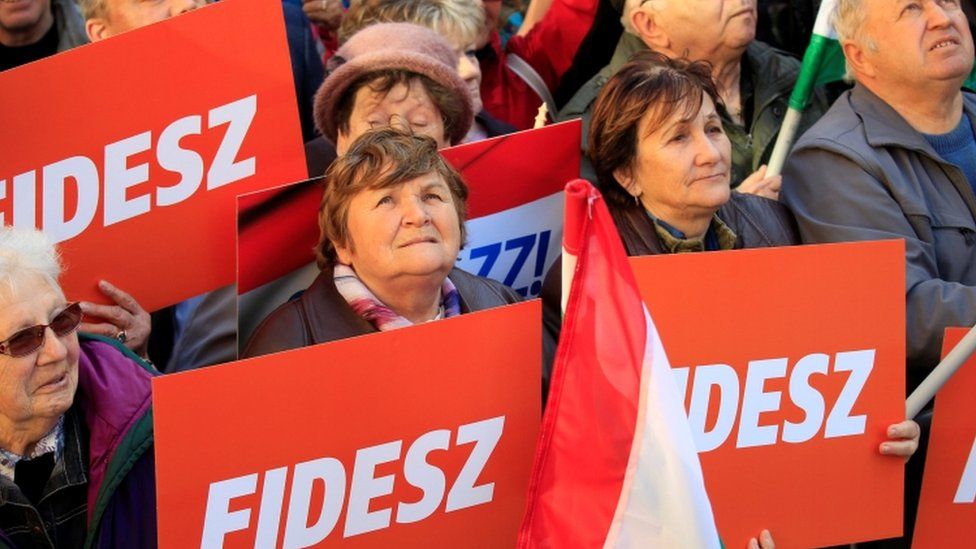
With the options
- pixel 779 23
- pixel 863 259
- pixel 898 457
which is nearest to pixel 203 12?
pixel 863 259

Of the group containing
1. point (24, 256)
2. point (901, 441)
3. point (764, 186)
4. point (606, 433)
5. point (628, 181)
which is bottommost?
point (901, 441)

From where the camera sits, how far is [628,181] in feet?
14.7

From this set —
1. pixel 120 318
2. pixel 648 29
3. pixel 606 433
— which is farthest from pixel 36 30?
pixel 606 433

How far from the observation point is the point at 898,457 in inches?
158

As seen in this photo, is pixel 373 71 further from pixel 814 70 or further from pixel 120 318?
pixel 814 70

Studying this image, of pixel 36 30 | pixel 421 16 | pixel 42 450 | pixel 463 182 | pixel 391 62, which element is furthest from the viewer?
pixel 36 30

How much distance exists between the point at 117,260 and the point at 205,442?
1.15 meters

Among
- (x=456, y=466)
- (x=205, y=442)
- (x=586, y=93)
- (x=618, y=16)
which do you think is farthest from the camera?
(x=618, y=16)

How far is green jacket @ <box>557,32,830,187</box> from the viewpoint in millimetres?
5305

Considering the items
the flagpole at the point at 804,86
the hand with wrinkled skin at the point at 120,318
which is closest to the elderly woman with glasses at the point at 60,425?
the hand with wrinkled skin at the point at 120,318

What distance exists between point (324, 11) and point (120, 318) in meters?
2.18

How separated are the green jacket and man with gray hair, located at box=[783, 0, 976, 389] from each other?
1.48 ft

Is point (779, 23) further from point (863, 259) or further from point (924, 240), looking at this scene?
point (863, 259)

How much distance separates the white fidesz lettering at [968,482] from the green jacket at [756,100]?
143cm
